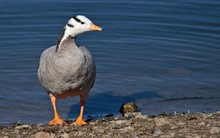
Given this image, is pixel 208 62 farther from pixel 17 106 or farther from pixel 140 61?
pixel 17 106

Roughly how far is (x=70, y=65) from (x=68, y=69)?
81 millimetres

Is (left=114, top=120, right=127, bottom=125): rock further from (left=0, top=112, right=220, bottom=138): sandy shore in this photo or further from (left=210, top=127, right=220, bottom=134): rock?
(left=210, top=127, right=220, bottom=134): rock

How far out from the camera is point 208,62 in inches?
655

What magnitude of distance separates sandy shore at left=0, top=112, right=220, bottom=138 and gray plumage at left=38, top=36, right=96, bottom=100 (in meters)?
Answer: 0.82

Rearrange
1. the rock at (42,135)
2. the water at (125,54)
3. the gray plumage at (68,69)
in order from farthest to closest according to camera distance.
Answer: the water at (125,54), the gray plumage at (68,69), the rock at (42,135)

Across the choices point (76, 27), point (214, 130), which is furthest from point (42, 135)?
point (214, 130)

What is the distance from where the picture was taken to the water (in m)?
14.1

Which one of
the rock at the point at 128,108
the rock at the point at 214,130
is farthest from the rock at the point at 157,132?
the rock at the point at 128,108

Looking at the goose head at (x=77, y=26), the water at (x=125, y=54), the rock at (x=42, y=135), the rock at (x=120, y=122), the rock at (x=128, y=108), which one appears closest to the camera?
the rock at (x=42, y=135)

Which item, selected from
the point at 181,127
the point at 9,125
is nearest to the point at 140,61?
the point at 9,125

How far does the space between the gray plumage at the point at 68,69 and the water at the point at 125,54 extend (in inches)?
62.6

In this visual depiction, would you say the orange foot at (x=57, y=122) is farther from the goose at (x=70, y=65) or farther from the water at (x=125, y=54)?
the water at (x=125, y=54)

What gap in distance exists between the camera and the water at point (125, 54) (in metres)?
14.1

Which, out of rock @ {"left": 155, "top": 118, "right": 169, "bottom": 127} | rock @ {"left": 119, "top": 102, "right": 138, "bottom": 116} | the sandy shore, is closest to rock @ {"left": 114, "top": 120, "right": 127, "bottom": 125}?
the sandy shore
